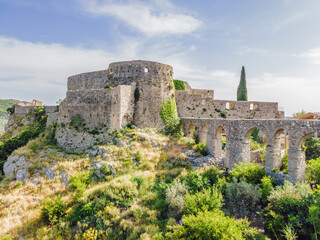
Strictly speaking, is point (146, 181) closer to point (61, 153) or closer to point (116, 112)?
point (116, 112)

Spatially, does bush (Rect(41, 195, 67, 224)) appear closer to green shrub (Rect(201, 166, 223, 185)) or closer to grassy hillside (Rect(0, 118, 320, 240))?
grassy hillside (Rect(0, 118, 320, 240))

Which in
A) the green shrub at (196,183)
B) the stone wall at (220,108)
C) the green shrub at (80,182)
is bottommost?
the green shrub at (80,182)

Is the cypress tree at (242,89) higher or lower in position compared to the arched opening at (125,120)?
higher

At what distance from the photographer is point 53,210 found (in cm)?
1235

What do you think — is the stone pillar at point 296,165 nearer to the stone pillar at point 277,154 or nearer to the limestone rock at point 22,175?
the stone pillar at point 277,154

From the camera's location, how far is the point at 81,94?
21281 mm

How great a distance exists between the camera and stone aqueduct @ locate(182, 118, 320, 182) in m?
10.5

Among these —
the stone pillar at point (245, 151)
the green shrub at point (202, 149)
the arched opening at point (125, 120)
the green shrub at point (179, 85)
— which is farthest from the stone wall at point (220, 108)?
the stone pillar at point (245, 151)

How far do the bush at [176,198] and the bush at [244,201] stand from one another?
9.05 feet

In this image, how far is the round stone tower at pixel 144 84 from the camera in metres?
23.0

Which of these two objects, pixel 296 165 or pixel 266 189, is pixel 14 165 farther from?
pixel 296 165

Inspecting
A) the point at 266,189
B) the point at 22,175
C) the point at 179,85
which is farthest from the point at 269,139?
the point at 22,175

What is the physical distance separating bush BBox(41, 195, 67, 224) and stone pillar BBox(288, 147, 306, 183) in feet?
48.9

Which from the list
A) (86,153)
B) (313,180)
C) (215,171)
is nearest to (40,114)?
(86,153)
